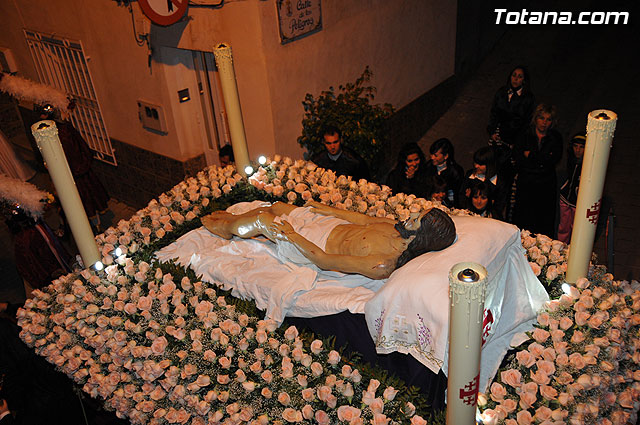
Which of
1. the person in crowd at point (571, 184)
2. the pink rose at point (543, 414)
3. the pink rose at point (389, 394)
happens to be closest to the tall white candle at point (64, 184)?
the pink rose at point (389, 394)

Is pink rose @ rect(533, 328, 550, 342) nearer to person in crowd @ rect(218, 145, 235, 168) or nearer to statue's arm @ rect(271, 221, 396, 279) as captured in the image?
statue's arm @ rect(271, 221, 396, 279)

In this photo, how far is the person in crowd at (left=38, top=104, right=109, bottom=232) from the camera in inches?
253

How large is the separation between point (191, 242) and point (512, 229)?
2.07 metres

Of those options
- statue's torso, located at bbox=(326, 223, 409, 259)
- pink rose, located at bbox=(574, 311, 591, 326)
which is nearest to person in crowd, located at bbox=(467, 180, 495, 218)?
statue's torso, located at bbox=(326, 223, 409, 259)

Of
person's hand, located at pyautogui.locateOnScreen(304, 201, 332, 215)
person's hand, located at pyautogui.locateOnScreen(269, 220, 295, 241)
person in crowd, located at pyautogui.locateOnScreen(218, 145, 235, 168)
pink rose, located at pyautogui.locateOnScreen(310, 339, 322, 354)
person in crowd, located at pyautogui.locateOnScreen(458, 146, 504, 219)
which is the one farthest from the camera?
person in crowd, located at pyautogui.locateOnScreen(218, 145, 235, 168)

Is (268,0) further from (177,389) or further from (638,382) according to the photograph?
(638,382)

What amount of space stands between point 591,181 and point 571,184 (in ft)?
Result: 9.17

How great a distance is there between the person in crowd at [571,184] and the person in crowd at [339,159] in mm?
1898

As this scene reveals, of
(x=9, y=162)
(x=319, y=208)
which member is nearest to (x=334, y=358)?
(x=319, y=208)

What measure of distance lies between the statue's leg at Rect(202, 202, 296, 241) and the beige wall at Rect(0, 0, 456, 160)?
233 cm

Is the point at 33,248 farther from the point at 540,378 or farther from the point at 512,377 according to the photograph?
the point at 540,378

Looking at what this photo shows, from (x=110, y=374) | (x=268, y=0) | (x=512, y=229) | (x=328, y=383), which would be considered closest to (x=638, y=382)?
(x=512, y=229)

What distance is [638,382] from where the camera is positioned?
2.79m

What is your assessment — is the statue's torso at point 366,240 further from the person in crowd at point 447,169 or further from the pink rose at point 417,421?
the person in crowd at point 447,169
